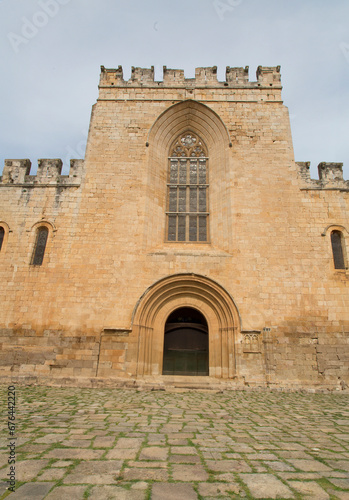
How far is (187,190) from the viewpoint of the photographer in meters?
12.2

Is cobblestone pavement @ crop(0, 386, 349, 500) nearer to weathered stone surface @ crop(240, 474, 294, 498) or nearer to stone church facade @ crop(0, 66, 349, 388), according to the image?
weathered stone surface @ crop(240, 474, 294, 498)

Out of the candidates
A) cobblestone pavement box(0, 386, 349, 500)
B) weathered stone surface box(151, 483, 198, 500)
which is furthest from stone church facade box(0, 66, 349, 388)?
weathered stone surface box(151, 483, 198, 500)

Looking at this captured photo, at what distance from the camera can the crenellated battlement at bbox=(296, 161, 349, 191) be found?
11.2 meters

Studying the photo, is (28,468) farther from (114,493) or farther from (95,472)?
(114,493)

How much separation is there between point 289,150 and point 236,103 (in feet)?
9.74

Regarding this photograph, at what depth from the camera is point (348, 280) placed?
10.1m

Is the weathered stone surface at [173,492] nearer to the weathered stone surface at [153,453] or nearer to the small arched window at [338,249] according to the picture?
the weathered stone surface at [153,453]

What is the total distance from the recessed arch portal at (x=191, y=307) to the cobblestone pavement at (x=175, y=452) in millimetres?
3704

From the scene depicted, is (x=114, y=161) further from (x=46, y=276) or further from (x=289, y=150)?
(x=289, y=150)

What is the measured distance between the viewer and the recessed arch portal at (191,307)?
31.5 ft

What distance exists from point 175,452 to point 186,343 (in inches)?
311

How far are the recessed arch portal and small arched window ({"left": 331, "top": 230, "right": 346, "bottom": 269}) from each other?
157 inches

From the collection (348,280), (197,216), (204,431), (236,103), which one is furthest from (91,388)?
(236,103)

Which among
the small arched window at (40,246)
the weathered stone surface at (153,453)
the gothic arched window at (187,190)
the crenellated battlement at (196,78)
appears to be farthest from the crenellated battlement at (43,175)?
the weathered stone surface at (153,453)
